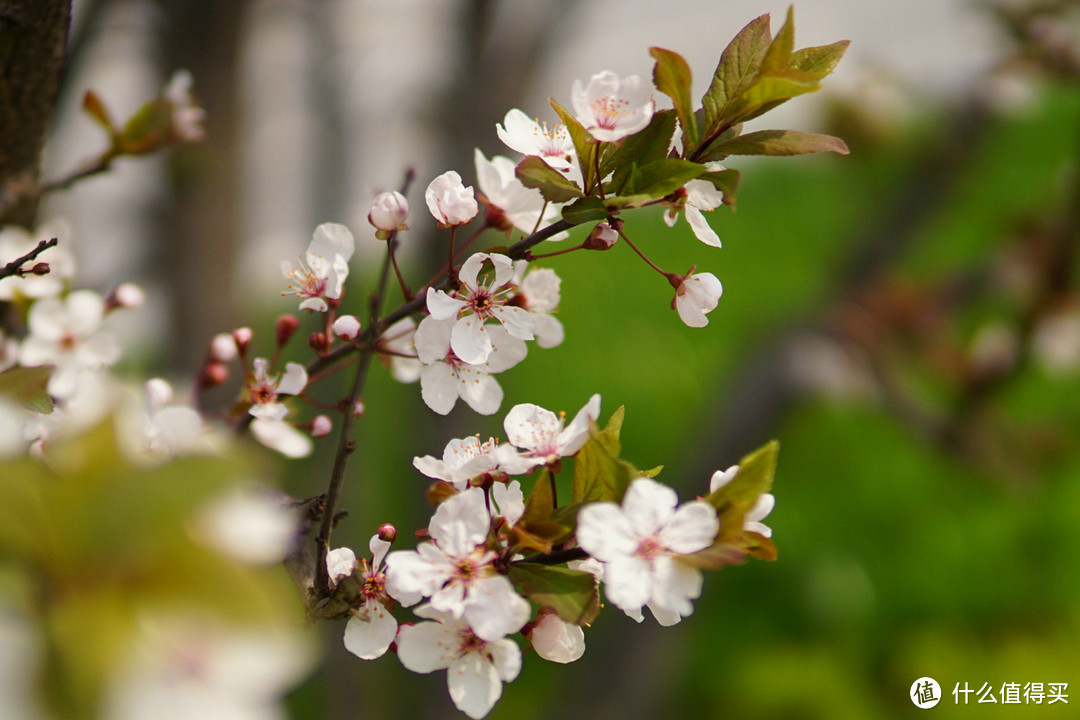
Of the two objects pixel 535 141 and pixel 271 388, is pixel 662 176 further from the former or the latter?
pixel 271 388

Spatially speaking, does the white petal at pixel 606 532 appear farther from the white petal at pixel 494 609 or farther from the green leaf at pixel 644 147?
the green leaf at pixel 644 147

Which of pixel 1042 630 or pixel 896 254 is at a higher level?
pixel 896 254

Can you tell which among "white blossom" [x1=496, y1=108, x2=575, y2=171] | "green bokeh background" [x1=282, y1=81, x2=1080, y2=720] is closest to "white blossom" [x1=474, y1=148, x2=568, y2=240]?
"white blossom" [x1=496, y1=108, x2=575, y2=171]

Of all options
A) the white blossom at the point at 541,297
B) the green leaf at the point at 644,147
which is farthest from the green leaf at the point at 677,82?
the white blossom at the point at 541,297

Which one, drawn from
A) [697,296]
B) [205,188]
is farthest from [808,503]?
[697,296]

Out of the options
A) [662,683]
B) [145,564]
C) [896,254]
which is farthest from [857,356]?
[145,564]

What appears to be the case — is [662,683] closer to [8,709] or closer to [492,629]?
[492,629]

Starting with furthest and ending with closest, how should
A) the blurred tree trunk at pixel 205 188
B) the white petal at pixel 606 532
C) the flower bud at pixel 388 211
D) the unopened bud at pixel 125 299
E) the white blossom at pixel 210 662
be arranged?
1. the blurred tree trunk at pixel 205 188
2. the unopened bud at pixel 125 299
3. the flower bud at pixel 388 211
4. the white petal at pixel 606 532
5. the white blossom at pixel 210 662
